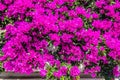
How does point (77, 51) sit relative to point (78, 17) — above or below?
below

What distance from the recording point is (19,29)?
692cm

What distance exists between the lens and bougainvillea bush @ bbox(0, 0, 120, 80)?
22.8 feet

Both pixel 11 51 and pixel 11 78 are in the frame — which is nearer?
pixel 11 51

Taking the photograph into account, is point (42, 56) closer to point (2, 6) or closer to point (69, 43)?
point (69, 43)

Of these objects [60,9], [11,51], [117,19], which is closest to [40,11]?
[60,9]

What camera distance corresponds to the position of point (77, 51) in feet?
23.4

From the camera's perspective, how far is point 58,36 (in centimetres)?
699

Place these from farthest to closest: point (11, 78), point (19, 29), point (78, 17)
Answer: point (11, 78), point (78, 17), point (19, 29)

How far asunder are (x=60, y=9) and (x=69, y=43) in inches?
27.3

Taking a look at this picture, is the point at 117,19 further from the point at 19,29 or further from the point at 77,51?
the point at 19,29

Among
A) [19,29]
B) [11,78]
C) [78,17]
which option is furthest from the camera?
[11,78]

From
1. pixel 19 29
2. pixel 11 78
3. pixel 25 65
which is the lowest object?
pixel 11 78

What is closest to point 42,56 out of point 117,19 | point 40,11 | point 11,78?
point 40,11

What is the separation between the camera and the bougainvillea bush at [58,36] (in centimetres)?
696
